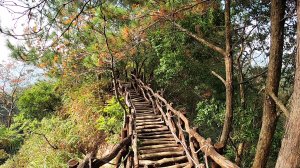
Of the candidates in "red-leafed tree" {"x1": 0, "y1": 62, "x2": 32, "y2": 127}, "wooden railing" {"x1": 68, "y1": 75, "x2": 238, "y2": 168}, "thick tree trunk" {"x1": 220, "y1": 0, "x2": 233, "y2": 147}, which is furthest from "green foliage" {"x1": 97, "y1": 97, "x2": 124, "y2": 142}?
"red-leafed tree" {"x1": 0, "y1": 62, "x2": 32, "y2": 127}

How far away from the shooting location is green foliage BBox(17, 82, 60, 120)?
13883 mm

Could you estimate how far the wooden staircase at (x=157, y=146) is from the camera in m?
5.25

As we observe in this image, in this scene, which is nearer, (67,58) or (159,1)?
(159,1)

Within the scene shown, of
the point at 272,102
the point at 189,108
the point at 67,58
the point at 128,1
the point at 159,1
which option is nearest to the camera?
the point at 272,102

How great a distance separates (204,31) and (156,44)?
71.6 inches

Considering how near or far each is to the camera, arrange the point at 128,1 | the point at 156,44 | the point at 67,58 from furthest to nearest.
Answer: the point at 67,58 → the point at 156,44 → the point at 128,1

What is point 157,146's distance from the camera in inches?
239

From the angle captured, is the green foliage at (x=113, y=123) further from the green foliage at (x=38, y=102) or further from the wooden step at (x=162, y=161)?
the green foliage at (x=38, y=102)

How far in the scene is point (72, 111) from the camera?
11.5 meters

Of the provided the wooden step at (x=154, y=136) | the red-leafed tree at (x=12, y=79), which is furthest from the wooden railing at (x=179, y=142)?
the red-leafed tree at (x=12, y=79)

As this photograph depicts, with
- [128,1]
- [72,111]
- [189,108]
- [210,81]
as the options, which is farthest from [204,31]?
[72,111]

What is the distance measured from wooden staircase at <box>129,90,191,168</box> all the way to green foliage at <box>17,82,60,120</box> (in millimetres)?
7299

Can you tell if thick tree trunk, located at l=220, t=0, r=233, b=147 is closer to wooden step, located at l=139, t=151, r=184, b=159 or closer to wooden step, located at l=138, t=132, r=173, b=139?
wooden step, located at l=139, t=151, r=184, b=159

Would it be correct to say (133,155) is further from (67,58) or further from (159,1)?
(67,58)
